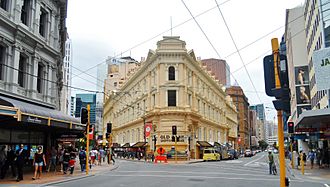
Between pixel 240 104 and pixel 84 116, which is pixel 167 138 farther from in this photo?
pixel 240 104

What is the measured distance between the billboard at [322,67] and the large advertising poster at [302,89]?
24.9 meters

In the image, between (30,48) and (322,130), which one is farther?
(322,130)

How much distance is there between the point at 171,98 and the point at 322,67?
26489 mm

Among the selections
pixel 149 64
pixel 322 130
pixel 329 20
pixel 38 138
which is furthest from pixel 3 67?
pixel 149 64

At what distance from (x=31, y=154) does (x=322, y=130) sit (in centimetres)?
2448

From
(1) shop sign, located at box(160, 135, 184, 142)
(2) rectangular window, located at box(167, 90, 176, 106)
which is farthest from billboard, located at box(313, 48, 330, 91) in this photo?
(2) rectangular window, located at box(167, 90, 176, 106)

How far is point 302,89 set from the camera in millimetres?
55312

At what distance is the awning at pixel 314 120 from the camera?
78.5 feet

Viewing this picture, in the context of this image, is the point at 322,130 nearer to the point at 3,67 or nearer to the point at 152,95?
the point at 3,67

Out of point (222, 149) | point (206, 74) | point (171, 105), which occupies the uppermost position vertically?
point (206, 74)

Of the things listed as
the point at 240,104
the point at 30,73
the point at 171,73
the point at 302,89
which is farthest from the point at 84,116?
the point at 240,104

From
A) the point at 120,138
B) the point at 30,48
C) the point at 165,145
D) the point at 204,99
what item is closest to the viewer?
the point at 30,48

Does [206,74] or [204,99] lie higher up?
[206,74]

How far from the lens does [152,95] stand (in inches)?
2221
